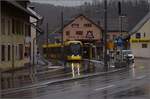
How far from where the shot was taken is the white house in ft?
372

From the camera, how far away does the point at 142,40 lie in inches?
4493

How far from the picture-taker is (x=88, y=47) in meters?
96.5

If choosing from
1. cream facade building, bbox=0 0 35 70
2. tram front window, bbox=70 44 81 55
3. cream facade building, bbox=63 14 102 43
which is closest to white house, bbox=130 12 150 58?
cream facade building, bbox=63 14 102 43

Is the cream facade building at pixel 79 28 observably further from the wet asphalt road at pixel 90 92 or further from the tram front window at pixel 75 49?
the wet asphalt road at pixel 90 92

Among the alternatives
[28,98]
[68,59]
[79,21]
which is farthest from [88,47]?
[28,98]

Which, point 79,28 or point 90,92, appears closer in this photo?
point 90,92

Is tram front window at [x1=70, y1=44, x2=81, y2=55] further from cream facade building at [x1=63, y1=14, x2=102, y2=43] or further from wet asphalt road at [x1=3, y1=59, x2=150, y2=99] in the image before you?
wet asphalt road at [x1=3, y1=59, x2=150, y2=99]

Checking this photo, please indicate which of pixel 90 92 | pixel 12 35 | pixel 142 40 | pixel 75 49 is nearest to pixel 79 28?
pixel 142 40

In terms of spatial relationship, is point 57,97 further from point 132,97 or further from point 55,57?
point 55,57

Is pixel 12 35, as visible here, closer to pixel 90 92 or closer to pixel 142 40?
pixel 90 92

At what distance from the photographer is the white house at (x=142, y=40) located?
114m

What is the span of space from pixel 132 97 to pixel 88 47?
7711cm

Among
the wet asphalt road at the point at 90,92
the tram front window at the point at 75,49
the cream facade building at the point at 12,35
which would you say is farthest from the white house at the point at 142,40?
the wet asphalt road at the point at 90,92

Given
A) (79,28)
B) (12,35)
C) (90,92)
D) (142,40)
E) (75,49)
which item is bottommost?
(90,92)
